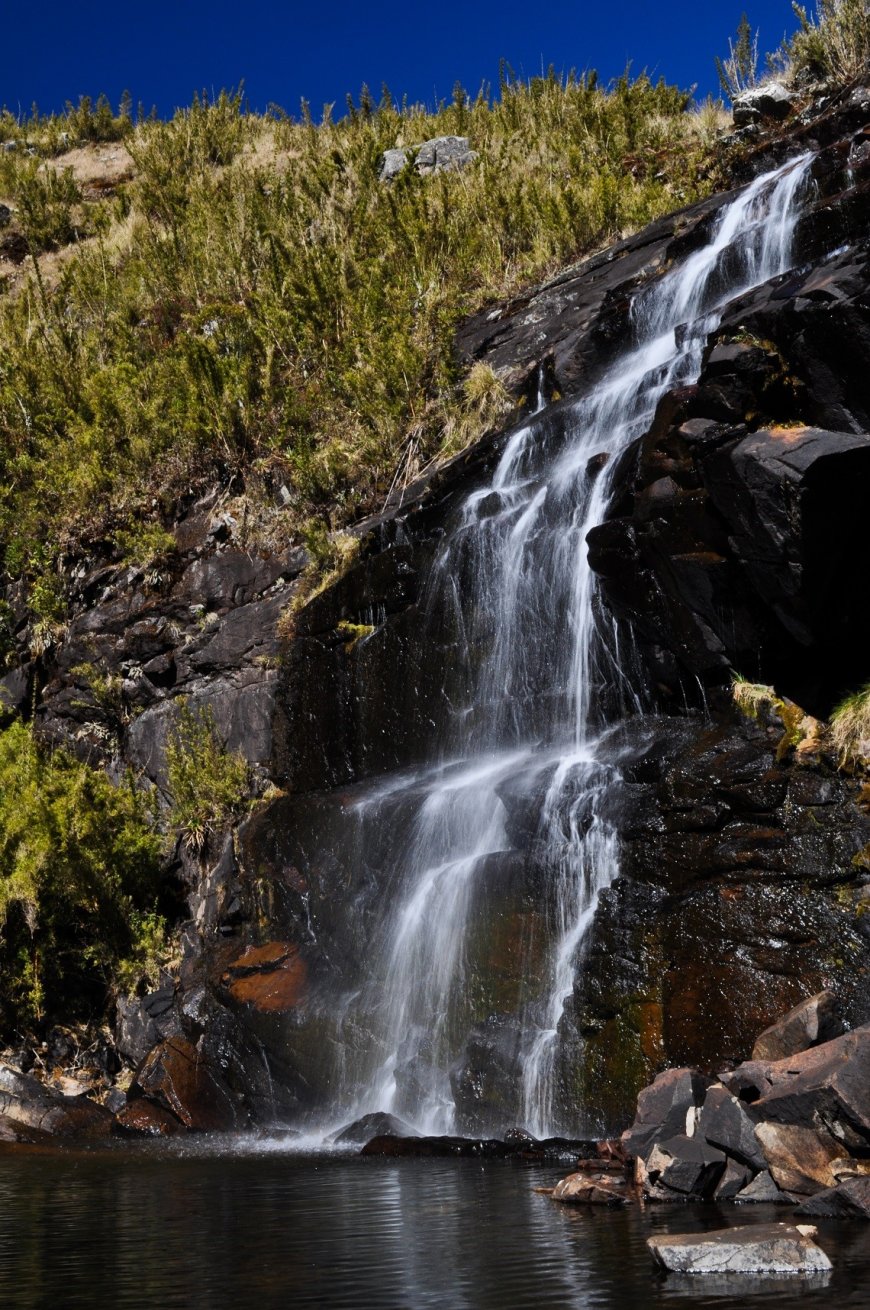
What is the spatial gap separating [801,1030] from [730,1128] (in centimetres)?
94

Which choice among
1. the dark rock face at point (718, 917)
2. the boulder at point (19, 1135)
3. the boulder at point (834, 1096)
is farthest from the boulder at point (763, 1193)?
the boulder at point (19, 1135)

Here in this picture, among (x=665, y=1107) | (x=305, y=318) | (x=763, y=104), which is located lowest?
(x=665, y=1107)

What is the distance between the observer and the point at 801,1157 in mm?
5641

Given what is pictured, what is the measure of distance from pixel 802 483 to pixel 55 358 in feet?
55.4

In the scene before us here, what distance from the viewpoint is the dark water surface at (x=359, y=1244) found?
13.8 ft

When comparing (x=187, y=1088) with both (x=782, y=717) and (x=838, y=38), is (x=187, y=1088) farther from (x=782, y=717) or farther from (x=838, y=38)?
(x=838, y=38)

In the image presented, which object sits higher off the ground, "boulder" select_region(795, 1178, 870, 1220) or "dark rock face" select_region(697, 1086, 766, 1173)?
"dark rock face" select_region(697, 1086, 766, 1173)

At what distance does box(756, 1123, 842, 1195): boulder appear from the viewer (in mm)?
5578

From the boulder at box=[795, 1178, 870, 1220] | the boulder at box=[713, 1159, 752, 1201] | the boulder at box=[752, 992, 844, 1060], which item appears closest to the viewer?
the boulder at box=[795, 1178, 870, 1220]

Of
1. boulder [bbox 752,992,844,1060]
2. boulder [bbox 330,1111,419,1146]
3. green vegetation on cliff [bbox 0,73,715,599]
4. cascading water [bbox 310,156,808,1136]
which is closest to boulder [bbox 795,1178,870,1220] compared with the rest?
boulder [bbox 752,992,844,1060]

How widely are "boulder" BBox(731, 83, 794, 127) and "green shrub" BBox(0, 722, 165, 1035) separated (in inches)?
580

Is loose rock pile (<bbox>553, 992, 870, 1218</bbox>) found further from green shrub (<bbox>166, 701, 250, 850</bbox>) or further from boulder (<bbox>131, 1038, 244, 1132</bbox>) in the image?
green shrub (<bbox>166, 701, 250, 850</bbox>)

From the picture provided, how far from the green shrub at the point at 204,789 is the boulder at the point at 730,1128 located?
28.9 feet

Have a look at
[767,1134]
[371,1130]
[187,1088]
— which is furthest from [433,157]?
[767,1134]
